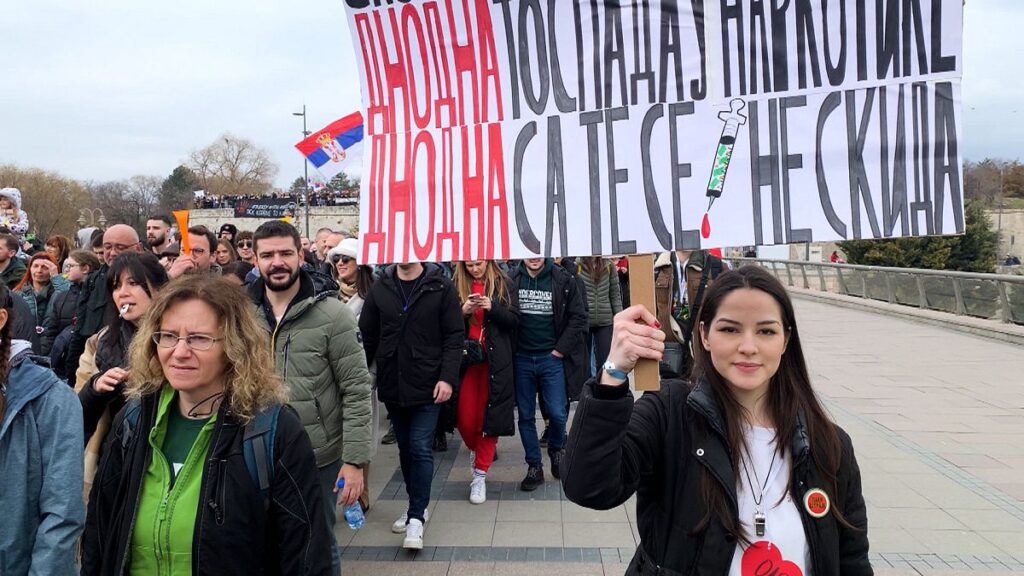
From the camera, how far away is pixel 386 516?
4750mm

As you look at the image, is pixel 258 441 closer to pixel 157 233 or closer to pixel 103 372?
pixel 103 372

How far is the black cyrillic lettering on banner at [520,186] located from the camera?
217 centimetres

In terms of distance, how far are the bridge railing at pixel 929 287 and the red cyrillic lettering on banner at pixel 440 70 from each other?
31.6 ft

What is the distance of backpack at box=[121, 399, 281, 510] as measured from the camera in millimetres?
2010

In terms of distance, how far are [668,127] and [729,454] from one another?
3.07 feet

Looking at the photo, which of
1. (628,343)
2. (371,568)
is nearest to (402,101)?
(628,343)

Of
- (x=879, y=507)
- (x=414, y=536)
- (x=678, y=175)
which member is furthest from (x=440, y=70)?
(x=879, y=507)

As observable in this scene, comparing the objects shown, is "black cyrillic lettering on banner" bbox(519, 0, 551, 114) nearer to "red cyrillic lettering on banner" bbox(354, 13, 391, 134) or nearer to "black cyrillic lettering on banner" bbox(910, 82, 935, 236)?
"red cyrillic lettering on banner" bbox(354, 13, 391, 134)

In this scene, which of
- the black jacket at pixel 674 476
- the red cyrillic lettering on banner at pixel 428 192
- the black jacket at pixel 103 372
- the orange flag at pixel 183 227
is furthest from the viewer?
the orange flag at pixel 183 227

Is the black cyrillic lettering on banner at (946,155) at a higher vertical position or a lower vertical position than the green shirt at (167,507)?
higher

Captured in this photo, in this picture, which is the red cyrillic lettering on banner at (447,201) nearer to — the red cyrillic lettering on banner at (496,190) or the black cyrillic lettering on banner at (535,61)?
the red cyrillic lettering on banner at (496,190)

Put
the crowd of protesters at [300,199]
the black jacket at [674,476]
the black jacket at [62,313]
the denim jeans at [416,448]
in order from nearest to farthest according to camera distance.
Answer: the black jacket at [674,476] → the denim jeans at [416,448] → the black jacket at [62,313] → the crowd of protesters at [300,199]

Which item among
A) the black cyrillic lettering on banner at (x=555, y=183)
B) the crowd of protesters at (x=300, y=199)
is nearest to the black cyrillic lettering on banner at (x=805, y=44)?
the black cyrillic lettering on banner at (x=555, y=183)

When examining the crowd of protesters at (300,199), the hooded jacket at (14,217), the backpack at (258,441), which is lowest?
the backpack at (258,441)
